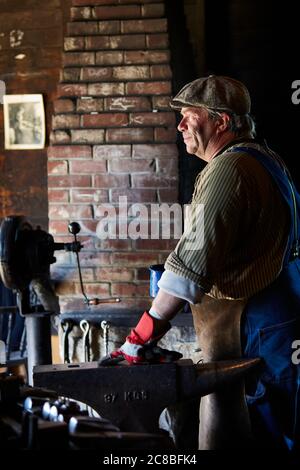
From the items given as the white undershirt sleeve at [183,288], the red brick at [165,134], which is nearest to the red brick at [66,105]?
the red brick at [165,134]

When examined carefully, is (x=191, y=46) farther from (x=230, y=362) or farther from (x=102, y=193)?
(x=230, y=362)

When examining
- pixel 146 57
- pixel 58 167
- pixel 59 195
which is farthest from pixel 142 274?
pixel 146 57

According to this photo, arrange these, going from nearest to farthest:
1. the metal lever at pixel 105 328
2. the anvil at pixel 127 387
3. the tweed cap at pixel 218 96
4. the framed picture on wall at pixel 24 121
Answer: the anvil at pixel 127 387, the tweed cap at pixel 218 96, the metal lever at pixel 105 328, the framed picture on wall at pixel 24 121

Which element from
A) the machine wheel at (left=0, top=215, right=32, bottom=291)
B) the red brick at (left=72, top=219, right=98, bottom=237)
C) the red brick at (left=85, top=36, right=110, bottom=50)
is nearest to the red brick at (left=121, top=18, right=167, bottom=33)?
the red brick at (left=85, top=36, right=110, bottom=50)

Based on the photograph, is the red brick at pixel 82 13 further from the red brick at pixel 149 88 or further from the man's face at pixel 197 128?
the man's face at pixel 197 128

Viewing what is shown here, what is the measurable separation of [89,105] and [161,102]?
1.28ft

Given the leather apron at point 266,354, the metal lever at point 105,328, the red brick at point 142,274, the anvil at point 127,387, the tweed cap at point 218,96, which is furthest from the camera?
the red brick at point 142,274

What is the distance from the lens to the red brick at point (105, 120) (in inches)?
132

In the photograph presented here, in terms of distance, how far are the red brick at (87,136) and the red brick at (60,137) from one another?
0.09 ft

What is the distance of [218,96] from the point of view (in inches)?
90.4

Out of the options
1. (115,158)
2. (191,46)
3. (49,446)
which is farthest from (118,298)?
(49,446)

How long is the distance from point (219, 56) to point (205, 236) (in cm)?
216

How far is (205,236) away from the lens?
2.04m
